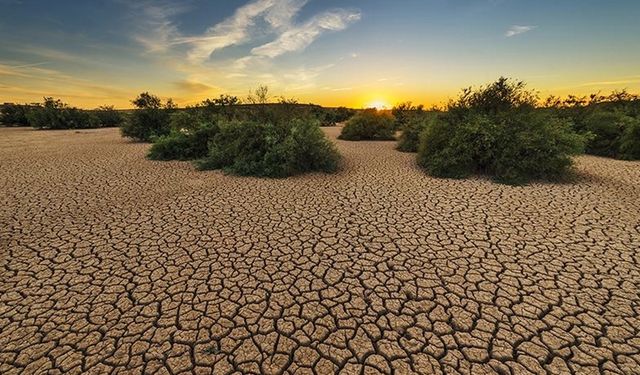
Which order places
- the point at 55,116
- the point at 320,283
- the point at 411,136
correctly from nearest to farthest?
1. the point at 320,283
2. the point at 411,136
3. the point at 55,116

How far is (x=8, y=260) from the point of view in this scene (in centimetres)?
386

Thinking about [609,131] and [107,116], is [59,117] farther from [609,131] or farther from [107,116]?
[609,131]

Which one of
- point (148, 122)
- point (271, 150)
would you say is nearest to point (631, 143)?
point (271, 150)

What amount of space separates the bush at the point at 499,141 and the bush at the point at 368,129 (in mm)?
8175

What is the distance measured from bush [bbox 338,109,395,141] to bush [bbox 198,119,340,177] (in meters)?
8.58

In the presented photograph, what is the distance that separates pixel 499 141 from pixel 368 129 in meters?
9.92

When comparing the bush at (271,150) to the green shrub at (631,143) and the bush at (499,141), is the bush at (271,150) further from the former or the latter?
the green shrub at (631,143)

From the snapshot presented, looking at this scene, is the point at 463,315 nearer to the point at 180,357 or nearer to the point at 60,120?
the point at 180,357

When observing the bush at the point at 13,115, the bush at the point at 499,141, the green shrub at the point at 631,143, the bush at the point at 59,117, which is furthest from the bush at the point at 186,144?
the bush at the point at 13,115

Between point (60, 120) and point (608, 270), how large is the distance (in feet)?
112

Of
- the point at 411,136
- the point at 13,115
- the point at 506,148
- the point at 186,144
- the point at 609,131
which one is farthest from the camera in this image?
the point at 13,115

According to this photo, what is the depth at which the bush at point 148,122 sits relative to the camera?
15750mm

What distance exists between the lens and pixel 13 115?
27453 millimetres

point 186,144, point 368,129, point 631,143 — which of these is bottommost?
point 631,143
